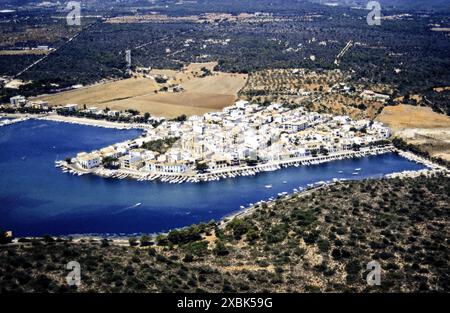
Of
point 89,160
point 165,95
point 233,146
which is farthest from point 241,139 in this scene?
point 165,95

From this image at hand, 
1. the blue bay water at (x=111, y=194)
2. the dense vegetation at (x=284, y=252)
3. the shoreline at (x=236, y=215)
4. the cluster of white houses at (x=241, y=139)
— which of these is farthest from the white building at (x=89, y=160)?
the dense vegetation at (x=284, y=252)

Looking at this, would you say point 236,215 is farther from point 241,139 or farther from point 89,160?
point 241,139

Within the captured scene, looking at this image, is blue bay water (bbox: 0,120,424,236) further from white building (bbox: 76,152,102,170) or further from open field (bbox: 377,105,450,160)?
open field (bbox: 377,105,450,160)

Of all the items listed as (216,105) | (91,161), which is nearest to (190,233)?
(91,161)

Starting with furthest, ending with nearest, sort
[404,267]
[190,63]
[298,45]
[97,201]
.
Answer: [298,45] → [190,63] → [97,201] → [404,267]

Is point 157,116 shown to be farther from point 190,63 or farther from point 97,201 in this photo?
point 190,63

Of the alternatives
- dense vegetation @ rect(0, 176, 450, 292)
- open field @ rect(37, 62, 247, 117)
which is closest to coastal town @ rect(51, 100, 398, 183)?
open field @ rect(37, 62, 247, 117)

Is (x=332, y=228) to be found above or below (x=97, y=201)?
above
